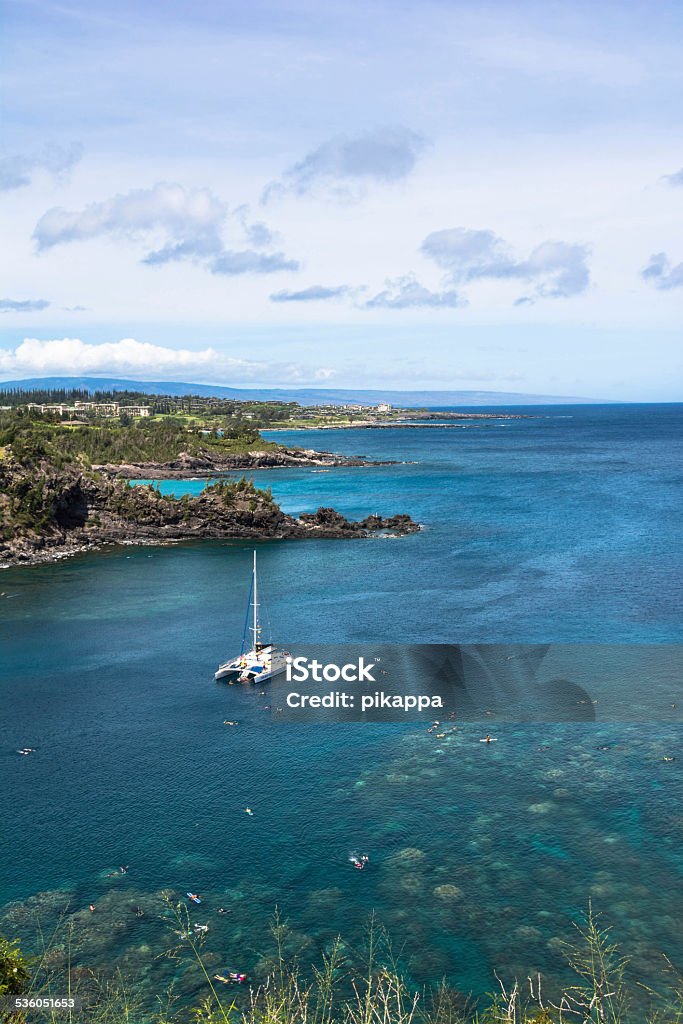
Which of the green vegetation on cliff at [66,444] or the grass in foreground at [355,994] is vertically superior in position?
the green vegetation on cliff at [66,444]

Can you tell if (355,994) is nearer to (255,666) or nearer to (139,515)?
(255,666)

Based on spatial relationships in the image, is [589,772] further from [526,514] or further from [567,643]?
[526,514]

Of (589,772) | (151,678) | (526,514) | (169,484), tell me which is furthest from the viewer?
(169,484)

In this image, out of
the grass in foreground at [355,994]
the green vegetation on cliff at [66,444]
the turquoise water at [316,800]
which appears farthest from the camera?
the green vegetation on cliff at [66,444]

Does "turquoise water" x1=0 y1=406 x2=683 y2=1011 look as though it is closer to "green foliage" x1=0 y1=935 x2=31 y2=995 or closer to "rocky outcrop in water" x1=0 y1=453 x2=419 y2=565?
"green foliage" x1=0 y1=935 x2=31 y2=995

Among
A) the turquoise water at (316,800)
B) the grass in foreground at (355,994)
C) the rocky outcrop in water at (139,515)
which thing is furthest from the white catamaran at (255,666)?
the rocky outcrop in water at (139,515)

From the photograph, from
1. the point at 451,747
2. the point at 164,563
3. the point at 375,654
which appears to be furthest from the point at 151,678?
the point at 164,563

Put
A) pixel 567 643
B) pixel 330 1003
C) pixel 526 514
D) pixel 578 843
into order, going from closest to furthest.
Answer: pixel 330 1003, pixel 578 843, pixel 567 643, pixel 526 514

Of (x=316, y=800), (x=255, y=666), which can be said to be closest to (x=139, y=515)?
(x=255, y=666)

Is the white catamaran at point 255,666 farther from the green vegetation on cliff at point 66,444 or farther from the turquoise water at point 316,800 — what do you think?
the green vegetation on cliff at point 66,444
